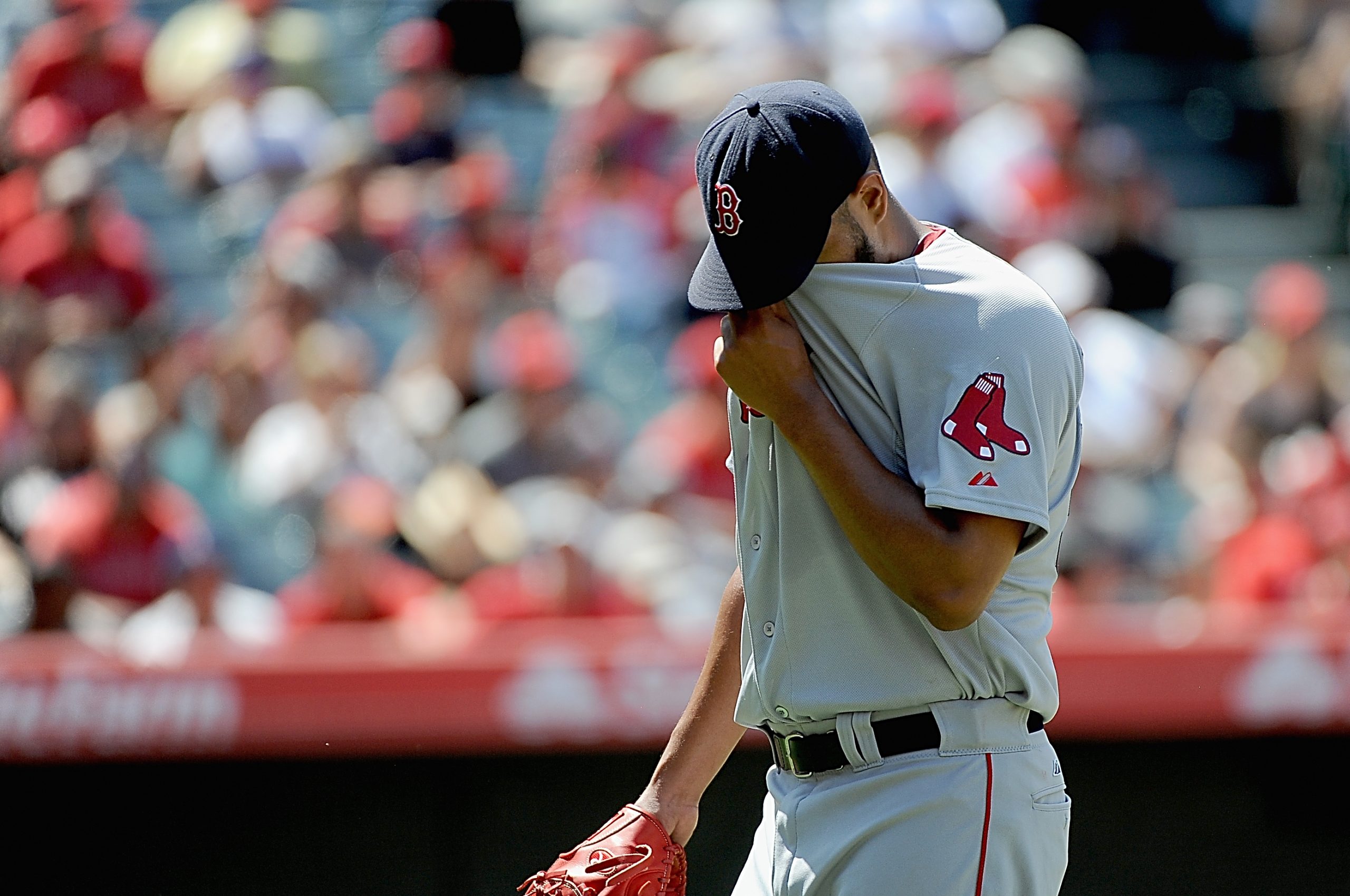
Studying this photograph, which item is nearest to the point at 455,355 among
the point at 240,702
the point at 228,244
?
the point at 228,244

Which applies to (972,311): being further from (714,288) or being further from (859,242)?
(714,288)

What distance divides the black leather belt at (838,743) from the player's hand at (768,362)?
424 millimetres

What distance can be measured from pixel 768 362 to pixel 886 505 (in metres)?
0.24

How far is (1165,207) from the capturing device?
7723mm

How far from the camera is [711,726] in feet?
7.56

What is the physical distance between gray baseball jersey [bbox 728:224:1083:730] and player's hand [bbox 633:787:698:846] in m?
0.23

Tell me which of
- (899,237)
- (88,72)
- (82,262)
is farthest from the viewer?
(88,72)

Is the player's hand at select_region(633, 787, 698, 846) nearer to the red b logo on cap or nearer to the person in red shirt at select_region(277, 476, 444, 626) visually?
the red b logo on cap

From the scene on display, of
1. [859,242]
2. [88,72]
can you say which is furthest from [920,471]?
[88,72]

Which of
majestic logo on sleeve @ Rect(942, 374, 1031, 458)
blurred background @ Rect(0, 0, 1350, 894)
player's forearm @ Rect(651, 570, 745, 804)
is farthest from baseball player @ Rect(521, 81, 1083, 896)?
blurred background @ Rect(0, 0, 1350, 894)

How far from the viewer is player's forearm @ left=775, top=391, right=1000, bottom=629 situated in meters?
1.86

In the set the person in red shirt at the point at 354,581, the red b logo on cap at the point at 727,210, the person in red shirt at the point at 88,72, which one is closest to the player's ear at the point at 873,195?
the red b logo on cap at the point at 727,210

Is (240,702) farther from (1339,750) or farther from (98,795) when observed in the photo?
(1339,750)

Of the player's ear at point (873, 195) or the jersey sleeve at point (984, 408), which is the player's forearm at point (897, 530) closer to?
the jersey sleeve at point (984, 408)
